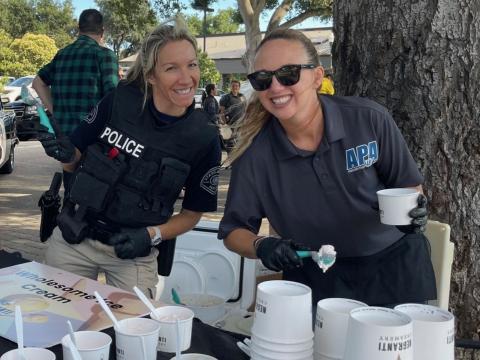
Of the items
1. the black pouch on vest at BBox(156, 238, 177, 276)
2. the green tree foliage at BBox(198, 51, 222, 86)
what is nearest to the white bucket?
the black pouch on vest at BBox(156, 238, 177, 276)

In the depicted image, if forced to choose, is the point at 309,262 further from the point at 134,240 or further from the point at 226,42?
the point at 226,42

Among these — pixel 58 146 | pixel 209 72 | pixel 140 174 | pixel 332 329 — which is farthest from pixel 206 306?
pixel 209 72

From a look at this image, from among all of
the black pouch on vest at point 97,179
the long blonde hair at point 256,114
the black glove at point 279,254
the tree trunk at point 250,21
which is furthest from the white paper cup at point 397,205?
the tree trunk at point 250,21

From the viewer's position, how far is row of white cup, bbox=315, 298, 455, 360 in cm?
114

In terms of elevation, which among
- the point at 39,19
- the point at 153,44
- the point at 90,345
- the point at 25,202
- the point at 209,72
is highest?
the point at 39,19

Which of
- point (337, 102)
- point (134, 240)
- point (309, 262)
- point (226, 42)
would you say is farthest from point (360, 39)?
point (226, 42)

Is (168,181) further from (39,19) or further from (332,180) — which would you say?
(39,19)

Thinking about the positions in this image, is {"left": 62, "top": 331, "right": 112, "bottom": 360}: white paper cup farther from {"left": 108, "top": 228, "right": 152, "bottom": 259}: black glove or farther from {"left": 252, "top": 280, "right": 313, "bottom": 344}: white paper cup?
{"left": 108, "top": 228, "right": 152, "bottom": 259}: black glove

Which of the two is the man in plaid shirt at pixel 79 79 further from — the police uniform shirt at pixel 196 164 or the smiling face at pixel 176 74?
the smiling face at pixel 176 74

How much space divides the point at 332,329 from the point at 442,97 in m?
1.63

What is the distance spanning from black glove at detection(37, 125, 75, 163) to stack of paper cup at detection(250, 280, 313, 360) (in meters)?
1.47

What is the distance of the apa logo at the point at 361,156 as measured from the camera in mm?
2055

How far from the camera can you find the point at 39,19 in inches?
2211

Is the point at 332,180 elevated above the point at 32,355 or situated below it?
above
